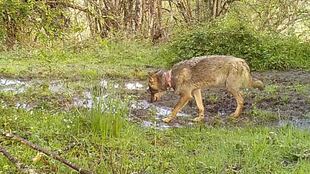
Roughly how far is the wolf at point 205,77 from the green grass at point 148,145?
142 cm

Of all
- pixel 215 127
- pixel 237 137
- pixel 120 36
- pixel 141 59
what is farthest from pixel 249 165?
pixel 120 36

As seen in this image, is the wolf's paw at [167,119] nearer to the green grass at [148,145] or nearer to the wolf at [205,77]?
the wolf at [205,77]

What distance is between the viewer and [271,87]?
38.2 ft

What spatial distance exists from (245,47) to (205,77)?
5551 millimetres

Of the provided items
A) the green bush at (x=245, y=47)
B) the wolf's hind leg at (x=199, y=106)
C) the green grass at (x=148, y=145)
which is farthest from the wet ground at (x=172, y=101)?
the green bush at (x=245, y=47)

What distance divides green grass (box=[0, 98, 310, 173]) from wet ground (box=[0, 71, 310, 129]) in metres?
0.60

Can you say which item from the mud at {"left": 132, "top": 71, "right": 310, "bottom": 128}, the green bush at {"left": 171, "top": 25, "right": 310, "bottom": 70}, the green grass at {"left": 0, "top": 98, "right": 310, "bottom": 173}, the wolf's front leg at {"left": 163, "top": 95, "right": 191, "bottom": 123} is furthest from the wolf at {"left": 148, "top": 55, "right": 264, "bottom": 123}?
the green bush at {"left": 171, "top": 25, "right": 310, "bottom": 70}

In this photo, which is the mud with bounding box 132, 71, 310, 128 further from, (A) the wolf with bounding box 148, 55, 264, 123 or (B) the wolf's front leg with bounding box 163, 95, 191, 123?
(A) the wolf with bounding box 148, 55, 264, 123

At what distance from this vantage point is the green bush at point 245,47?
14.7 m

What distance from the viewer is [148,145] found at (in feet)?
22.5

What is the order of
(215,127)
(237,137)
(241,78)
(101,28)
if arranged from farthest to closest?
(101,28) < (241,78) < (215,127) < (237,137)

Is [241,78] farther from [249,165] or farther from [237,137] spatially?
[249,165]

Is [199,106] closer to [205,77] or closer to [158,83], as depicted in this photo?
[205,77]

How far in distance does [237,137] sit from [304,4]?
13.2 metres
